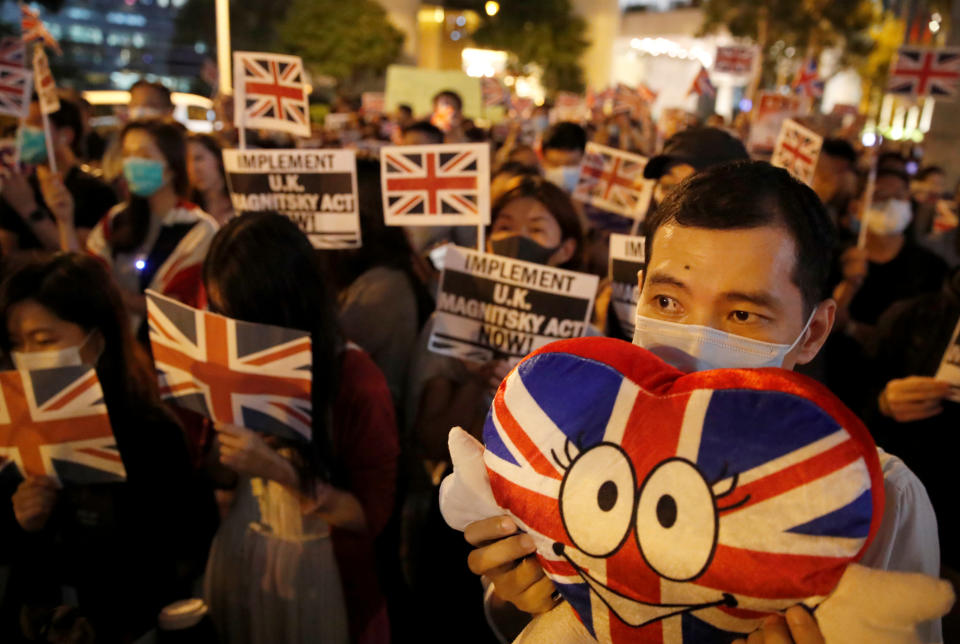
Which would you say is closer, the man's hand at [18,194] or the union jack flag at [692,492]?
the union jack flag at [692,492]

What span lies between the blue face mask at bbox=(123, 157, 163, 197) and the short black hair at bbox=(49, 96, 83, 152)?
8.17 feet

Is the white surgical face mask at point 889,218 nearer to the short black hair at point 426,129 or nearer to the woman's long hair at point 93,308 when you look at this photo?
the short black hair at point 426,129

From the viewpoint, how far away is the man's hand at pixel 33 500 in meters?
2.24

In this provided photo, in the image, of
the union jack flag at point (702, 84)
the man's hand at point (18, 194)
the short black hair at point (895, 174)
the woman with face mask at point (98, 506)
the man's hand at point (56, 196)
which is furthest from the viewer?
the union jack flag at point (702, 84)

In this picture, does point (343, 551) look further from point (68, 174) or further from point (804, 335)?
point (68, 174)

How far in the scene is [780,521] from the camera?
0.96 metres

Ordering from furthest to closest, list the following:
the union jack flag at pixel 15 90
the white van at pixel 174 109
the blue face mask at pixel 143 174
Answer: the white van at pixel 174 109 < the union jack flag at pixel 15 90 < the blue face mask at pixel 143 174

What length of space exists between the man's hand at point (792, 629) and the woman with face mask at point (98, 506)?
194 centimetres

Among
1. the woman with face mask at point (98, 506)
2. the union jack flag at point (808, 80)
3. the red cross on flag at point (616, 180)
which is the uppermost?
the union jack flag at point (808, 80)

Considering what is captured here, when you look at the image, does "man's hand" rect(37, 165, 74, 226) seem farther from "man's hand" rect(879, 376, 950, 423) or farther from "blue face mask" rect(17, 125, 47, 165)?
"man's hand" rect(879, 376, 950, 423)

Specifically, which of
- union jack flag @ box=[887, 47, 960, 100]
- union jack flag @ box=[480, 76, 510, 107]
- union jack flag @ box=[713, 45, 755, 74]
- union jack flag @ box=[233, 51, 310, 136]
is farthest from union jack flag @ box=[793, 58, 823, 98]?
union jack flag @ box=[233, 51, 310, 136]

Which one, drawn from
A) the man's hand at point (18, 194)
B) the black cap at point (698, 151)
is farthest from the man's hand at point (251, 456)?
the man's hand at point (18, 194)

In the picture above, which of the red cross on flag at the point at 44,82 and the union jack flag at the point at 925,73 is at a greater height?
the union jack flag at the point at 925,73

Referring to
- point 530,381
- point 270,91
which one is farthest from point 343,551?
point 270,91
